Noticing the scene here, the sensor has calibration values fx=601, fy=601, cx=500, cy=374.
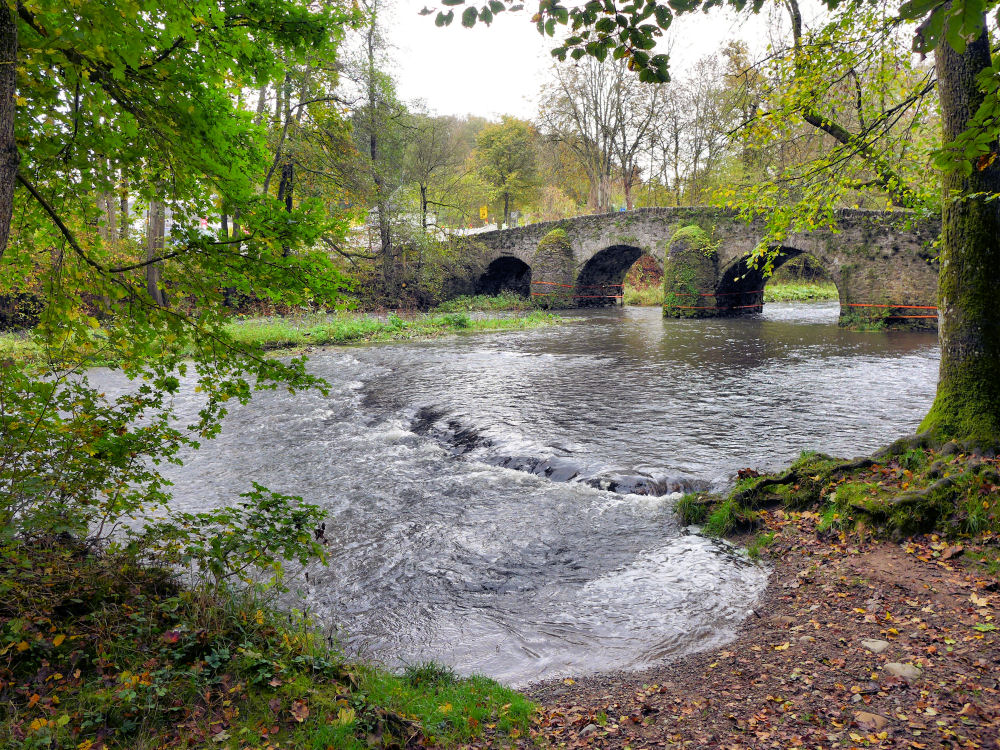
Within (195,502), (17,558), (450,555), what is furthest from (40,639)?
(195,502)

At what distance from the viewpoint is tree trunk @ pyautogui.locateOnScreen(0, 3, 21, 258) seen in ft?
7.58

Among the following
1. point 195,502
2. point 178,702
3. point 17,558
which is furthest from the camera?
point 195,502

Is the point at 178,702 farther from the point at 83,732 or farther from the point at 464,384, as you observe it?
the point at 464,384

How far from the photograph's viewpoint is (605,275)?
35031mm

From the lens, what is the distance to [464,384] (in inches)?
527

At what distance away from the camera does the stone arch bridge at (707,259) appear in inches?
775

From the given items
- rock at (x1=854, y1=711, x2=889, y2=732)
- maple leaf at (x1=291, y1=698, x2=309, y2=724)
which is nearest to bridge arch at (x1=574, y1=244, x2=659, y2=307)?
rock at (x1=854, y1=711, x2=889, y2=732)

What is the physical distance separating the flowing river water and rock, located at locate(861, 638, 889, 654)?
90cm

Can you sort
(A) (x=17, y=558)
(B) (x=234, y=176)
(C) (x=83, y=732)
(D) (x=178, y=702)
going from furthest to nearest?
(B) (x=234, y=176), (A) (x=17, y=558), (D) (x=178, y=702), (C) (x=83, y=732)

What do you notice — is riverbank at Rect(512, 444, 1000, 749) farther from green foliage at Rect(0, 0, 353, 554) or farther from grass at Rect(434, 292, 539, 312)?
grass at Rect(434, 292, 539, 312)

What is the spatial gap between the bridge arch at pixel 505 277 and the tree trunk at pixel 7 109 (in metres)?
34.6

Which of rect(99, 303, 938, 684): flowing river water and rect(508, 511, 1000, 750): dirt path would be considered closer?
rect(508, 511, 1000, 750): dirt path

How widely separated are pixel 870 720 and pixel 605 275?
109 ft

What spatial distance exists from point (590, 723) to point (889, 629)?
6.31ft
